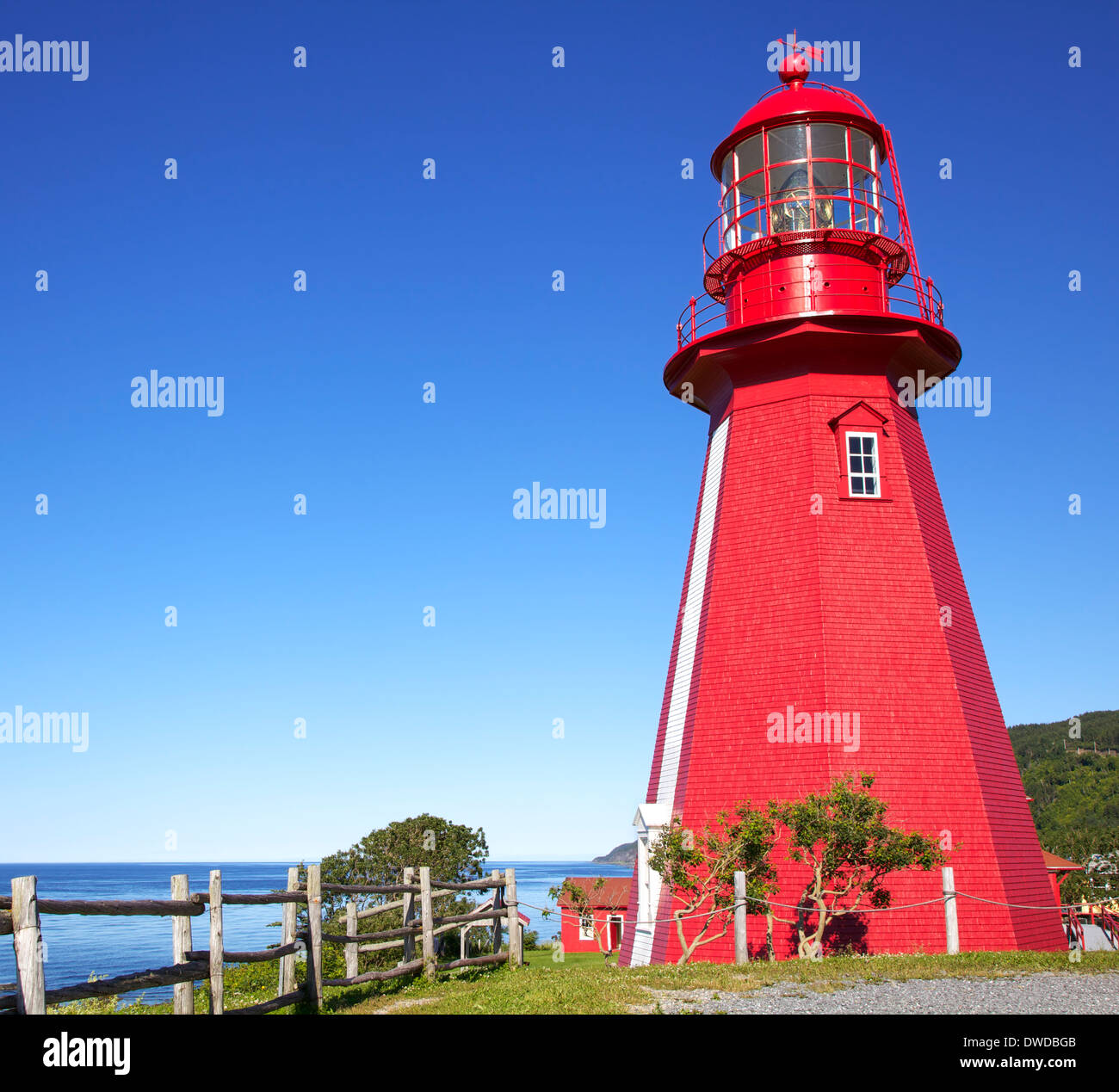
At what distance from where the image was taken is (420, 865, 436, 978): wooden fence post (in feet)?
44.8

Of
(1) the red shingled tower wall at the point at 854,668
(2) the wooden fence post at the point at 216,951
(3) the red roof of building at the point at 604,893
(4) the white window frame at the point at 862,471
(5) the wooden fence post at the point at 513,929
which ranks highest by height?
(4) the white window frame at the point at 862,471

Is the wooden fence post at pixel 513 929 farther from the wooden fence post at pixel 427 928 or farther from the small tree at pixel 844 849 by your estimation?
the small tree at pixel 844 849

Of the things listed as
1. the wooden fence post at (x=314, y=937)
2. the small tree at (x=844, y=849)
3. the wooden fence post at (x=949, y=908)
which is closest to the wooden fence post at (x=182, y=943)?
the wooden fence post at (x=314, y=937)

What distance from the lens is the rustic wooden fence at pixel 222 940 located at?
24.3 ft

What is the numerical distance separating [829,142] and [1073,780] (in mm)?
73452

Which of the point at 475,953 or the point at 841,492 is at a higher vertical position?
the point at 841,492

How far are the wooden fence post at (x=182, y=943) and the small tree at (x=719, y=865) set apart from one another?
7.06 m

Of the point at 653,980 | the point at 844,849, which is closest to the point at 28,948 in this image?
the point at 653,980

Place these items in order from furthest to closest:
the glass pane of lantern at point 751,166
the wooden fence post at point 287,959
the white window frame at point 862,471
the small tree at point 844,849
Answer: the glass pane of lantern at point 751,166, the white window frame at point 862,471, the small tree at point 844,849, the wooden fence post at point 287,959

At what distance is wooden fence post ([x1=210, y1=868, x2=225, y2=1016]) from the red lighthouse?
6999 millimetres
